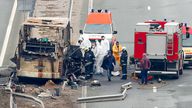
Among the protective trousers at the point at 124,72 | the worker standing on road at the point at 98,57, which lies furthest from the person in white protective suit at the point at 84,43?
the protective trousers at the point at 124,72

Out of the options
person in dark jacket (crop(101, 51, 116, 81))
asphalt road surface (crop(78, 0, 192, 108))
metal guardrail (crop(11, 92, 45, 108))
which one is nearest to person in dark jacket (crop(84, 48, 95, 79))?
person in dark jacket (crop(101, 51, 116, 81))

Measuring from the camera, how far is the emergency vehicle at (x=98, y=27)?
39.3m

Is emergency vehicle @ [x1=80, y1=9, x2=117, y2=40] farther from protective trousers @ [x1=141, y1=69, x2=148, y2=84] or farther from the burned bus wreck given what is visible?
the burned bus wreck

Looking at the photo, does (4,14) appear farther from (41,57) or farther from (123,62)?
(41,57)

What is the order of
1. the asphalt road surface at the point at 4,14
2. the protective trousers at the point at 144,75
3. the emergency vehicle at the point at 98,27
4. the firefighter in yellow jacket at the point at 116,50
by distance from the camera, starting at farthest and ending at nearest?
the asphalt road surface at the point at 4,14, the emergency vehicle at the point at 98,27, the firefighter in yellow jacket at the point at 116,50, the protective trousers at the point at 144,75

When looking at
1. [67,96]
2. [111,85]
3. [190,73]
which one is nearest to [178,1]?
[190,73]

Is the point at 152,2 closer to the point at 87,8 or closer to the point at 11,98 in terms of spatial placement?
the point at 87,8

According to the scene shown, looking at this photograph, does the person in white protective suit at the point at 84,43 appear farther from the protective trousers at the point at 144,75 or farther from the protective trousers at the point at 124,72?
the protective trousers at the point at 144,75

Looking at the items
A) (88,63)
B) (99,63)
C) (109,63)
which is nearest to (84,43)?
(99,63)

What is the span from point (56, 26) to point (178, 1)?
2452cm

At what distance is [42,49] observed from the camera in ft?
100

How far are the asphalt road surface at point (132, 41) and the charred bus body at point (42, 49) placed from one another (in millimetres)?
1824

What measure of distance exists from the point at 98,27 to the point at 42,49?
33.4 ft

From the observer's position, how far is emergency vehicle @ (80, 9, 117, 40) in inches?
1548
